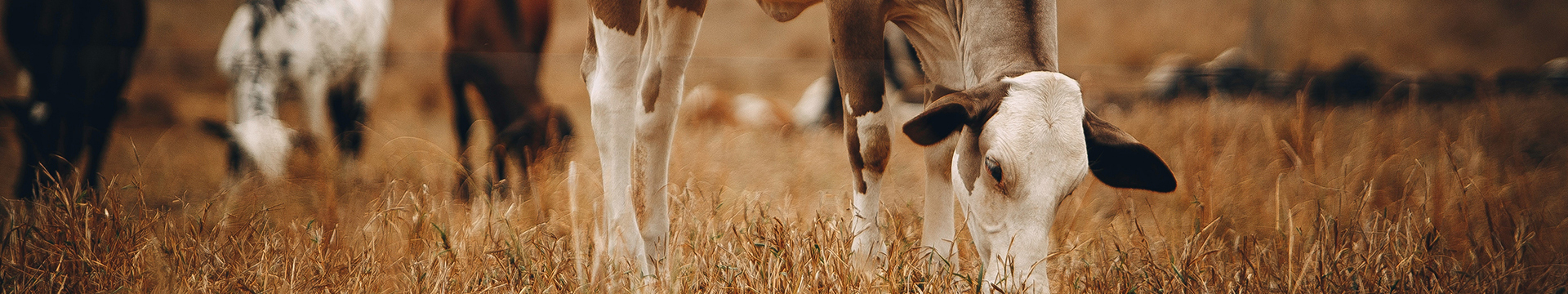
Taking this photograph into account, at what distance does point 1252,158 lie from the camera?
3525 millimetres

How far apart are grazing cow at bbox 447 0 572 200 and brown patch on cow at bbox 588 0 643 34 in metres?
1.64

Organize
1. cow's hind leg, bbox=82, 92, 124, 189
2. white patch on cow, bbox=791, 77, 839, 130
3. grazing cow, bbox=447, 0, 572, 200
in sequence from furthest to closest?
white patch on cow, bbox=791, 77, 839, 130 → grazing cow, bbox=447, 0, 572, 200 → cow's hind leg, bbox=82, 92, 124, 189

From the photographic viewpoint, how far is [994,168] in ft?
4.91

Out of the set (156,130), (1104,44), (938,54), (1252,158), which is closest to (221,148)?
(156,130)

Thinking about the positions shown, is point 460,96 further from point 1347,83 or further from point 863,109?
point 1347,83

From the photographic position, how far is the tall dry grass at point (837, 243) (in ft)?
6.46

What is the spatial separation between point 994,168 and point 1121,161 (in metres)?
0.26

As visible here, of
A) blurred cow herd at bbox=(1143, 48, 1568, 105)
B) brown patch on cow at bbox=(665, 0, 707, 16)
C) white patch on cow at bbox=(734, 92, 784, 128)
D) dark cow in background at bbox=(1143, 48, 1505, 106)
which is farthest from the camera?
white patch on cow at bbox=(734, 92, 784, 128)

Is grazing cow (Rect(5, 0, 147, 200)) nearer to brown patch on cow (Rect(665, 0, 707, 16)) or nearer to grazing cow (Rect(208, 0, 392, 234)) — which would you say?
grazing cow (Rect(208, 0, 392, 234))

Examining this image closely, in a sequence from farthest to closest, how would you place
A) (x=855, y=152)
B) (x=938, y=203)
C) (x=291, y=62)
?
1. (x=291, y=62)
2. (x=938, y=203)
3. (x=855, y=152)

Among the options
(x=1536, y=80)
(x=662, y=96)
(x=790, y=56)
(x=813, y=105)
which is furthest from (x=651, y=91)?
(x=790, y=56)

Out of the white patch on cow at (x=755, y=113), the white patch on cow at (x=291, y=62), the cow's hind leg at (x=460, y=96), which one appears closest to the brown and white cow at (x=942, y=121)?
the white patch on cow at (x=291, y=62)

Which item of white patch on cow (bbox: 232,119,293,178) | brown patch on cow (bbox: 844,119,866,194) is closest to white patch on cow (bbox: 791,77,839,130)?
white patch on cow (bbox: 232,119,293,178)

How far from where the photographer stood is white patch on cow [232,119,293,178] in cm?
300
